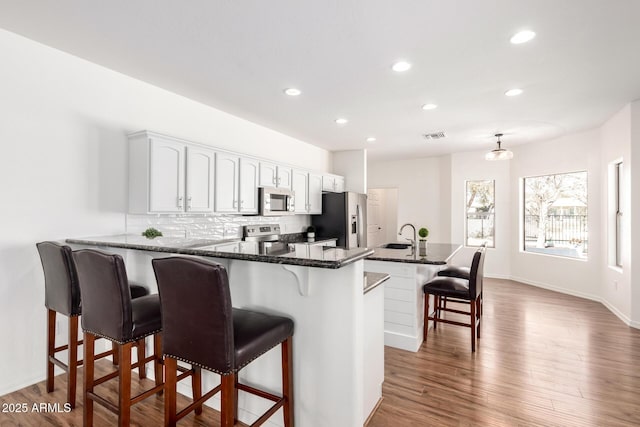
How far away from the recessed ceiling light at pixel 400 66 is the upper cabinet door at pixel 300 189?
98.1 inches

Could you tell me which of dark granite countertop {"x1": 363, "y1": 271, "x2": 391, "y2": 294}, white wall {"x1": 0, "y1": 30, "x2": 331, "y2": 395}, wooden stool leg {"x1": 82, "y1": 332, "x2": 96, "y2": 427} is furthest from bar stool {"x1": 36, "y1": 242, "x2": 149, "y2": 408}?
dark granite countertop {"x1": 363, "y1": 271, "x2": 391, "y2": 294}

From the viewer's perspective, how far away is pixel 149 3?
1.99m

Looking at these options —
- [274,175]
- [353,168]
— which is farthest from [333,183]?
[274,175]

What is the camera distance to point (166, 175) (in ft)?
10.0

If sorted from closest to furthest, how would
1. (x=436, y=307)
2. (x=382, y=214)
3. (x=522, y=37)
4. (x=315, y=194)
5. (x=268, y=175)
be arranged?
(x=522, y=37) < (x=436, y=307) < (x=268, y=175) < (x=315, y=194) < (x=382, y=214)

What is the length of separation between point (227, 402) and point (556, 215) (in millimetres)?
6772

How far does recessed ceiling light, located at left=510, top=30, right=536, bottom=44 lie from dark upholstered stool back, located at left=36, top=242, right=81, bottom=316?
11.5 feet

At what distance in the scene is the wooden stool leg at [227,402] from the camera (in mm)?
1374

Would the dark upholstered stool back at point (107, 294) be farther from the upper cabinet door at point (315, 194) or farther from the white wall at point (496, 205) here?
the white wall at point (496, 205)

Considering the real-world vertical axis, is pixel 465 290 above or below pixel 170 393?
above

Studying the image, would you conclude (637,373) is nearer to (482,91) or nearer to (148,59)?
(482,91)

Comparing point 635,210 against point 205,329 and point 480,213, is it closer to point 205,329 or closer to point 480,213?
point 480,213

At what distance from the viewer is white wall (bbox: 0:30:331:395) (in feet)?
7.80

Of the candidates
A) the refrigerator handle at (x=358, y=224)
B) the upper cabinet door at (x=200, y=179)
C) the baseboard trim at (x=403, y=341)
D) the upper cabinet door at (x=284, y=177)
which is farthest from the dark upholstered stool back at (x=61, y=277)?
the refrigerator handle at (x=358, y=224)
